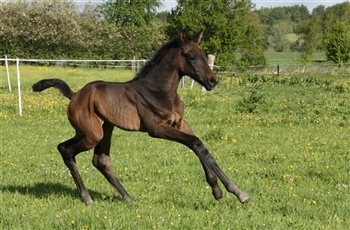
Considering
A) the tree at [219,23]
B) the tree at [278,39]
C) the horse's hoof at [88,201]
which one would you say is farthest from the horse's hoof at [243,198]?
the tree at [278,39]

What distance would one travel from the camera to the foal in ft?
19.1

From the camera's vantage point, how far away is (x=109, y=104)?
6.08 meters

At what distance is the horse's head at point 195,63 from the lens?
19.0ft

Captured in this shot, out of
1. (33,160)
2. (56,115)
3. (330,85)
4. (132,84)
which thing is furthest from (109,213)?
(330,85)

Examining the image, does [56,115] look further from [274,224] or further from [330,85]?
[330,85]

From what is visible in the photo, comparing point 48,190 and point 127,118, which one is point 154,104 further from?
point 48,190

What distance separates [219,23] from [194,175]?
43.1 metres

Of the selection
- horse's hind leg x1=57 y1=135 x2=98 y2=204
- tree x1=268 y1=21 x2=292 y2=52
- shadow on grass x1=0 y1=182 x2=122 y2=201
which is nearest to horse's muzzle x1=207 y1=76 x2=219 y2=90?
horse's hind leg x1=57 y1=135 x2=98 y2=204

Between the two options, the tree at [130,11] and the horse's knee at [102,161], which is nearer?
the horse's knee at [102,161]

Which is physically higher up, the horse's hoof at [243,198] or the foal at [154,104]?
the foal at [154,104]

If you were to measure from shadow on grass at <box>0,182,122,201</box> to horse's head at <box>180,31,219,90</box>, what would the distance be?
186cm

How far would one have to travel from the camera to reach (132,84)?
6250 mm

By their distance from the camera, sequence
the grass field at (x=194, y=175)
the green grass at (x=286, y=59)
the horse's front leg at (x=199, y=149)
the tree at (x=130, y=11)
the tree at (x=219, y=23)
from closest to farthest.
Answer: the grass field at (x=194, y=175) < the horse's front leg at (x=199, y=149) < the tree at (x=219, y=23) < the green grass at (x=286, y=59) < the tree at (x=130, y=11)

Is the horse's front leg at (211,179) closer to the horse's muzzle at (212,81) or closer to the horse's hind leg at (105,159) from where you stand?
the horse's muzzle at (212,81)
